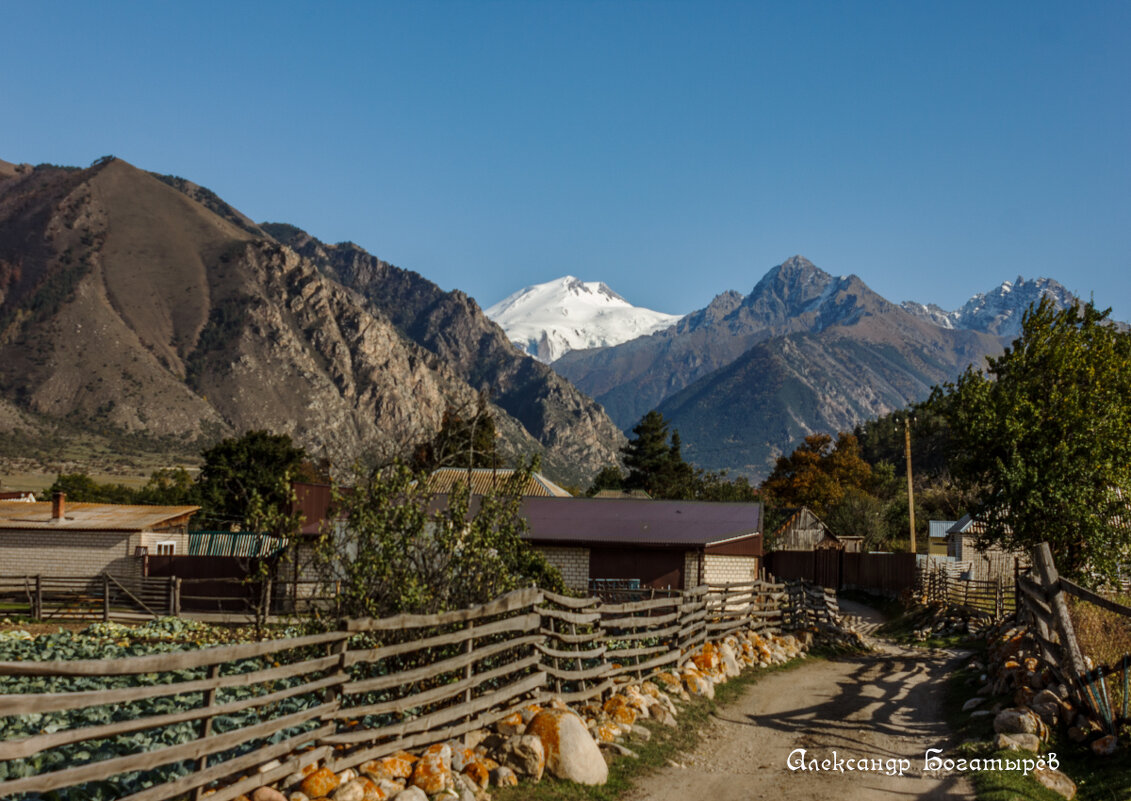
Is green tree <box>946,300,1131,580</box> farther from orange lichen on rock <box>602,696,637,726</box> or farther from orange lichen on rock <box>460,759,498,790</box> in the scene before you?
orange lichen on rock <box>460,759,498,790</box>

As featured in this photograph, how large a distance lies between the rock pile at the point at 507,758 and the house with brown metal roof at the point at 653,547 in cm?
1951

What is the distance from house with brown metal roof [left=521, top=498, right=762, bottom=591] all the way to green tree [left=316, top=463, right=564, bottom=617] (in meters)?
21.2

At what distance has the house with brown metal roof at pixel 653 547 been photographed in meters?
34.6

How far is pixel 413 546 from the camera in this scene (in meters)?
11.6

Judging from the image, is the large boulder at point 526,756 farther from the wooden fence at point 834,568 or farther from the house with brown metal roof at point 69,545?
the wooden fence at point 834,568

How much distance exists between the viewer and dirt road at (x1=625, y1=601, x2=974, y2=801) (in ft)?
36.3

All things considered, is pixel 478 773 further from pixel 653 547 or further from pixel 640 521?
pixel 640 521

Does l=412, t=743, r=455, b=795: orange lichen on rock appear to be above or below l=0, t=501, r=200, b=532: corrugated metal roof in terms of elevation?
below

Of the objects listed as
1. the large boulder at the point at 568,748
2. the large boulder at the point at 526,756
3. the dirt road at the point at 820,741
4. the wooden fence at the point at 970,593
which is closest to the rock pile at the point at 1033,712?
the dirt road at the point at 820,741

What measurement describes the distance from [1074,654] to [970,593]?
81.3ft

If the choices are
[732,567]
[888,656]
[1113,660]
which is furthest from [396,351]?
[1113,660]

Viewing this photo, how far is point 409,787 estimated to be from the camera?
884cm

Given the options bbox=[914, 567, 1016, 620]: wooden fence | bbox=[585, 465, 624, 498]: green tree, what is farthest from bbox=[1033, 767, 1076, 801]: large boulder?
bbox=[585, 465, 624, 498]: green tree

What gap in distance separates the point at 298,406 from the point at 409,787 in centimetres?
14137
